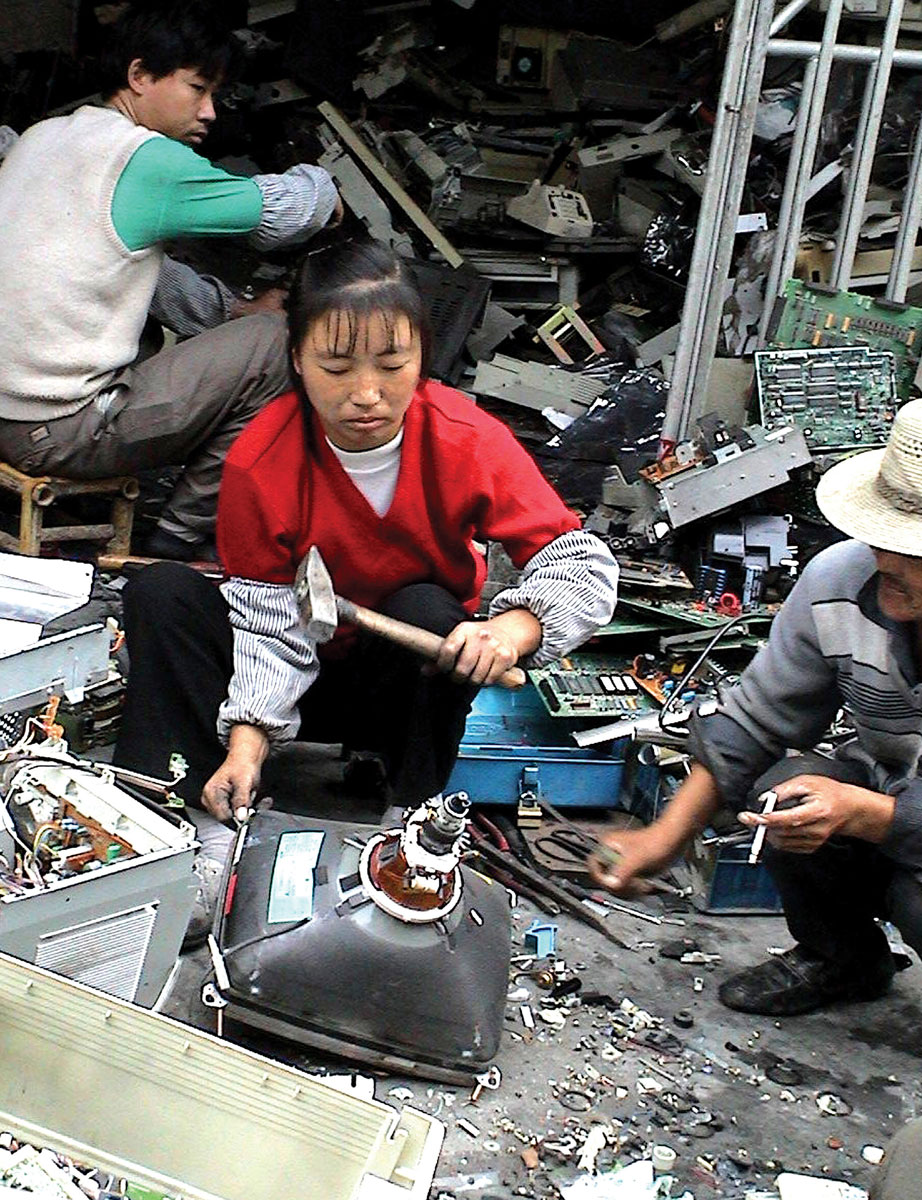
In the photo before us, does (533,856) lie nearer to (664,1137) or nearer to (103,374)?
(664,1137)

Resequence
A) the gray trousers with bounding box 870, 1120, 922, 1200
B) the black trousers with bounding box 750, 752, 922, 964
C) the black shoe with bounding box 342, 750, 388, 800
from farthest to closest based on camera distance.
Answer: the black shoe with bounding box 342, 750, 388, 800, the black trousers with bounding box 750, 752, 922, 964, the gray trousers with bounding box 870, 1120, 922, 1200

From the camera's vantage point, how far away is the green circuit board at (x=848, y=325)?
4.18 m

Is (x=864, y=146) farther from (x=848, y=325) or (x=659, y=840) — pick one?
(x=659, y=840)

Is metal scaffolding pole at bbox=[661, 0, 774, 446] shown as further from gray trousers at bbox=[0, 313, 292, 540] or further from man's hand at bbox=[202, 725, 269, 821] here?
man's hand at bbox=[202, 725, 269, 821]

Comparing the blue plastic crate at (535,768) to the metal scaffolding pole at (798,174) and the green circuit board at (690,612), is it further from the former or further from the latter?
the metal scaffolding pole at (798,174)

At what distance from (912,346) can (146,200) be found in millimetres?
2128

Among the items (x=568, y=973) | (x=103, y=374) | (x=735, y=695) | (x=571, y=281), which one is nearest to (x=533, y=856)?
(x=568, y=973)

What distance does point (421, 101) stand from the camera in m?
6.78

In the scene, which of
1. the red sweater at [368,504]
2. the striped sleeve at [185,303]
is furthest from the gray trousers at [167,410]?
the red sweater at [368,504]

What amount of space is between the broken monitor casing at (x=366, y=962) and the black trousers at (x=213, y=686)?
0.43m

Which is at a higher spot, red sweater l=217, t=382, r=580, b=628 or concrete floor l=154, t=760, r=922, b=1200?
red sweater l=217, t=382, r=580, b=628

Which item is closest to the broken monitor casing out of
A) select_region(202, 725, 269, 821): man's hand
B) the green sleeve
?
select_region(202, 725, 269, 821): man's hand

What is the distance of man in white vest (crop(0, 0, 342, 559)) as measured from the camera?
3668 millimetres

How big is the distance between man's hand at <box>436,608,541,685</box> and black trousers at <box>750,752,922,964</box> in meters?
0.51
